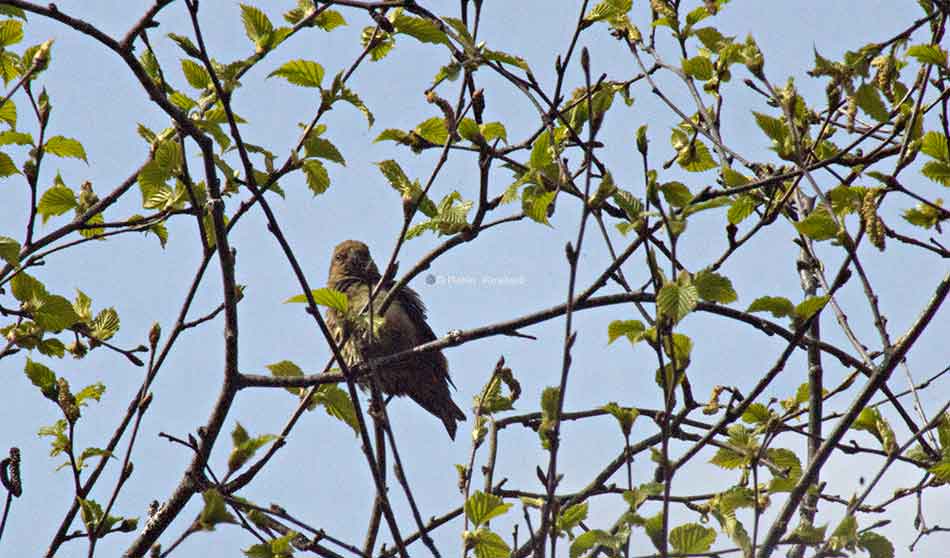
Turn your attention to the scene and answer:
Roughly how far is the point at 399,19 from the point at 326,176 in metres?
0.72

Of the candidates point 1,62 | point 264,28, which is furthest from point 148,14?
point 1,62

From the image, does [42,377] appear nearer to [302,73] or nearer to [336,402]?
[336,402]

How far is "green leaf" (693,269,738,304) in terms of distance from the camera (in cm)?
303

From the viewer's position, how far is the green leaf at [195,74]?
3.96m

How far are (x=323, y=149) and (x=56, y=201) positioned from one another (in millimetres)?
1169

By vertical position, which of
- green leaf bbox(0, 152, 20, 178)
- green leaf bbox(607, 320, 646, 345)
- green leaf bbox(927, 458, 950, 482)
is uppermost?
green leaf bbox(0, 152, 20, 178)

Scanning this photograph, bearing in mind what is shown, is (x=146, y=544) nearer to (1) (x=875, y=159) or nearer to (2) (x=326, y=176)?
(2) (x=326, y=176)

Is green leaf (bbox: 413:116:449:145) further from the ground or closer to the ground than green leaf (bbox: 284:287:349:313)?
further from the ground

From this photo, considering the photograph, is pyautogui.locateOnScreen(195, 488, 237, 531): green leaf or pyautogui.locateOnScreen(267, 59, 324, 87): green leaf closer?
pyautogui.locateOnScreen(195, 488, 237, 531): green leaf

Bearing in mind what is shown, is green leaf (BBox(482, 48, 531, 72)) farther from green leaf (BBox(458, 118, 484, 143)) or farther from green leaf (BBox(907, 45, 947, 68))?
green leaf (BBox(907, 45, 947, 68))

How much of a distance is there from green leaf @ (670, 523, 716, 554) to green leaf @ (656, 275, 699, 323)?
69 centimetres

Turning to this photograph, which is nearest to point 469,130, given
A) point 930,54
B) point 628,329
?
point 628,329

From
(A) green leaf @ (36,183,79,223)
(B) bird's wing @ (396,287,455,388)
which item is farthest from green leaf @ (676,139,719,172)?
(B) bird's wing @ (396,287,455,388)

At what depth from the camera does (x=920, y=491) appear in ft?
12.5
